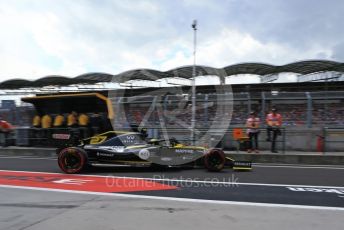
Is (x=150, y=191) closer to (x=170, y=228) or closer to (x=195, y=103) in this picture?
(x=170, y=228)

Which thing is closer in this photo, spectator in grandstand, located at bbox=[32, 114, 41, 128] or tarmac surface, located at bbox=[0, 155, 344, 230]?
tarmac surface, located at bbox=[0, 155, 344, 230]

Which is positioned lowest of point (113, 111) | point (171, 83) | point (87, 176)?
point (87, 176)

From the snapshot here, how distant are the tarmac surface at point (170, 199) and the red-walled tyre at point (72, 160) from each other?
0.88 feet

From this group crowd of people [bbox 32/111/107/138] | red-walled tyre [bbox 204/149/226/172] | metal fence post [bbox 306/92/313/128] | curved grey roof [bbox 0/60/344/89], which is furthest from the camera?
curved grey roof [bbox 0/60/344/89]

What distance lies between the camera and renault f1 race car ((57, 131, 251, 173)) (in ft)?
37.3

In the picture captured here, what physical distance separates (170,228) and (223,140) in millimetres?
11741

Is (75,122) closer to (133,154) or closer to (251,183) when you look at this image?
(133,154)

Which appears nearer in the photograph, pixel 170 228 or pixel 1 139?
pixel 170 228

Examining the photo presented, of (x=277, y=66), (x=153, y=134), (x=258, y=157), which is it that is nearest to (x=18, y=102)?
(x=153, y=134)

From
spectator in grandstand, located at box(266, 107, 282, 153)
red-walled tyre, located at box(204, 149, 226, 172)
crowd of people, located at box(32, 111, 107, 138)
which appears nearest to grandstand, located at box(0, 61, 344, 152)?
crowd of people, located at box(32, 111, 107, 138)

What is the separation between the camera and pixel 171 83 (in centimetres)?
3828

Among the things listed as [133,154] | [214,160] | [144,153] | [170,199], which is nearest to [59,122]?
[133,154]

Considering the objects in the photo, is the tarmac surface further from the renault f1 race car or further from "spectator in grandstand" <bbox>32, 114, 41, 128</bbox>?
"spectator in grandstand" <bbox>32, 114, 41, 128</bbox>

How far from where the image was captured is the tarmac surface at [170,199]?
245 inches
